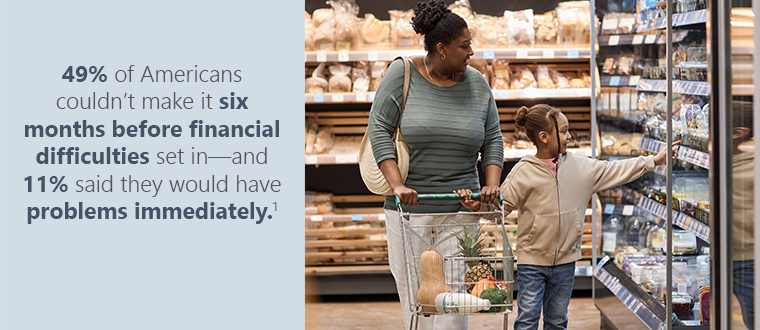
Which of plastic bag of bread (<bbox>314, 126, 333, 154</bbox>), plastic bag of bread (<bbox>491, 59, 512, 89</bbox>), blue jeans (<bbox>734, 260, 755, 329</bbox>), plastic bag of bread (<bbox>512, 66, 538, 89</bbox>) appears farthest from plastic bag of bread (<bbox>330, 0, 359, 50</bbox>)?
blue jeans (<bbox>734, 260, 755, 329</bbox>)

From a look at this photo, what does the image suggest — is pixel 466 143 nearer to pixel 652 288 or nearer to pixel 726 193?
pixel 726 193

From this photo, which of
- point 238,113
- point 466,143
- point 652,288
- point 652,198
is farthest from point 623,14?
point 238,113

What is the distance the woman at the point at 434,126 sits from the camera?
231 centimetres

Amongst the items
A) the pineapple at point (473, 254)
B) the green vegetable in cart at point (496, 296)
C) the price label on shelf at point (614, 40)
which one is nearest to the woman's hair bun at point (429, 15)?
the pineapple at point (473, 254)

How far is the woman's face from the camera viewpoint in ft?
7.30

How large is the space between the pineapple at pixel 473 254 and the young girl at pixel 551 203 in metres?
0.41

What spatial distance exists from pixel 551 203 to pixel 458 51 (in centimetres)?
74

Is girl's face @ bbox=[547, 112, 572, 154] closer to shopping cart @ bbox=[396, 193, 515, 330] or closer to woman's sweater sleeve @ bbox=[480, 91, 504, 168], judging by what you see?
woman's sweater sleeve @ bbox=[480, 91, 504, 168]

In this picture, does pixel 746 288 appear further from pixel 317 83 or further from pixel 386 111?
pixel 317 83

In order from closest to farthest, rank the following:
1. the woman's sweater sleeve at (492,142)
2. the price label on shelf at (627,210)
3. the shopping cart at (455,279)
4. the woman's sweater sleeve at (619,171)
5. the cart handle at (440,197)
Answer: the shopping cart at (455,279) → the cart handle at (440,197) → the woman's sweater sleeve at (492,142) → the woman's sweater sleeve at (619,171) → the price label on shelf at (627,210)

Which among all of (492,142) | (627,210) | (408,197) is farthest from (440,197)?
(627,210)

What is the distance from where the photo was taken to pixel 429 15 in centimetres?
227

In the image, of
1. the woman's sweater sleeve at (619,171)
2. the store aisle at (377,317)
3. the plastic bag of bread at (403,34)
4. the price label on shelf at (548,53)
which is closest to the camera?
the woman's sweater sleeve at (619,171)

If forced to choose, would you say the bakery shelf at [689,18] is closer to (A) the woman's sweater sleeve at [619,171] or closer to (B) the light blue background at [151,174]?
(A) the woman's sweater sleeve at [619,171]
